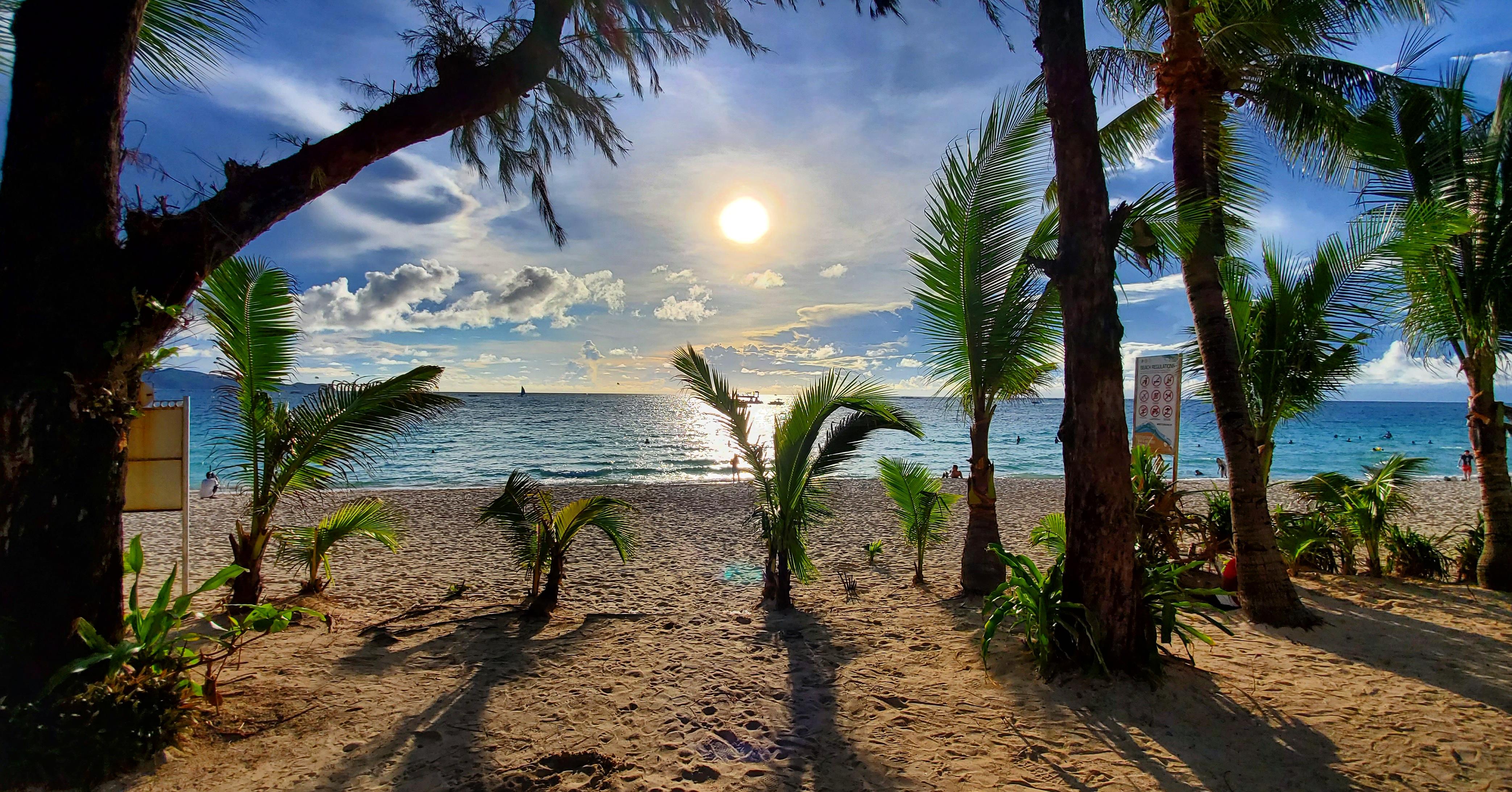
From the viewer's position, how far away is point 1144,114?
22.4 ft

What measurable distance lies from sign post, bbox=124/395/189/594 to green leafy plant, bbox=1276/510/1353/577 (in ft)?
33.5

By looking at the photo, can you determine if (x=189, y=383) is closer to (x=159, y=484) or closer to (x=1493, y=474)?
(x=159, y=484)

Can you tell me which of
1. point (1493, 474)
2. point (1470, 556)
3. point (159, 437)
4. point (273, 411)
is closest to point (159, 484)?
point (159, 437)

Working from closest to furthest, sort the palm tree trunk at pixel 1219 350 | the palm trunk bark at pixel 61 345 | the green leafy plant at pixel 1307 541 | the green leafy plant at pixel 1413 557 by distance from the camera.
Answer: the palm trunk bark at pixel 61 345
the palm tree trunk at pixel 1219 350
the green leafy plant at pixel 1413 557
the green leafy plant at pixel 1307 541

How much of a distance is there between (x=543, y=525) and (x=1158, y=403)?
6.22 metres

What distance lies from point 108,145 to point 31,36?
0.58m

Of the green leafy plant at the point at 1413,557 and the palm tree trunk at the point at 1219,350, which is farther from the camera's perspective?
the green leafy plant at the point at 1413,557

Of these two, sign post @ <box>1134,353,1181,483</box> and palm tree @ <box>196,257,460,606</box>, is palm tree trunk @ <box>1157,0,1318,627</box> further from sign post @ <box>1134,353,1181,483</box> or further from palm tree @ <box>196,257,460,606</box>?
palm tree @ <box>196,257,460,606</box>

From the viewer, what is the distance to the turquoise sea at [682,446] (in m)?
23.6

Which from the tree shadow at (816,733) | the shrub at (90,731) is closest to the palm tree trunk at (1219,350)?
the tree shadow at (816,733)

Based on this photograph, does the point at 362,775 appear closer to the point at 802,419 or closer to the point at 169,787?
the point at 169,787

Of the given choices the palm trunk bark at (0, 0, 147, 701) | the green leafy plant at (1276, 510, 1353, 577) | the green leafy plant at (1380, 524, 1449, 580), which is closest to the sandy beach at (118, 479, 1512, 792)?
the green leafy plant at (1276, 510, 1353, 577)

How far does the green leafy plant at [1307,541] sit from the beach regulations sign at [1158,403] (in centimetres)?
168

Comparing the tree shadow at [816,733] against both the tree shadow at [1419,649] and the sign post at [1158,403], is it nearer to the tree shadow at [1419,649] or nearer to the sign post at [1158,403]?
the tree shadow at [1419,649]
